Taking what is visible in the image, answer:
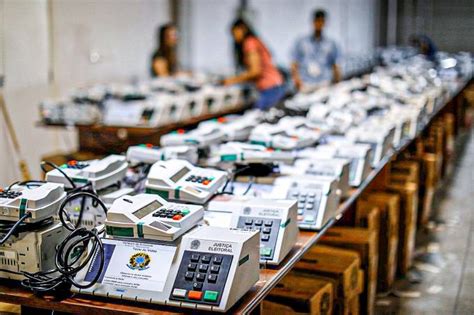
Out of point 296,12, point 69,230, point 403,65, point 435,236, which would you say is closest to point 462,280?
point 435,236

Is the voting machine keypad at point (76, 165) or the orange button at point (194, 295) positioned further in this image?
the voting machine keypad at point (76, 165)

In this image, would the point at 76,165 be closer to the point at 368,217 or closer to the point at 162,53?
the point at 368,217

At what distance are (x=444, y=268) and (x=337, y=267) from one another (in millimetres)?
1573

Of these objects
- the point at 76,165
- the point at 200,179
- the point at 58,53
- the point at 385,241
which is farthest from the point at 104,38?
the point at 200,179

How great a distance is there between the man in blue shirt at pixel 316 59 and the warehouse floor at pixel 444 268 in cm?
227

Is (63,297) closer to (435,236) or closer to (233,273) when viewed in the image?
(233,273)

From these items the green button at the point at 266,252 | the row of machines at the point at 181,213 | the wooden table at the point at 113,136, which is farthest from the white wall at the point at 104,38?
the green button at the point at 266,252

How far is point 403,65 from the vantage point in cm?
917

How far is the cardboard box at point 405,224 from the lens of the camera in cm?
Result: 437

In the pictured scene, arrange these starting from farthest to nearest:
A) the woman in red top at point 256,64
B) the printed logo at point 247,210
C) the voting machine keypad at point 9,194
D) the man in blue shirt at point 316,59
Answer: the man in blue shirt at point 316,59 < the woman in red top at point 256,64 < the printed logo at point 247,210 < the voting machine keypad at point 9,194

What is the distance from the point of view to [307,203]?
2.56 m

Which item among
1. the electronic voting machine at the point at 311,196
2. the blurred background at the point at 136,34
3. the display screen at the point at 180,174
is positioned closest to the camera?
the display screen at the point at 180,174

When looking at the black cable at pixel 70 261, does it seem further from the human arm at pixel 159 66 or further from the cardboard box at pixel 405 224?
the human arm at pixel 159 66

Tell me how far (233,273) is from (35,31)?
204 inches
